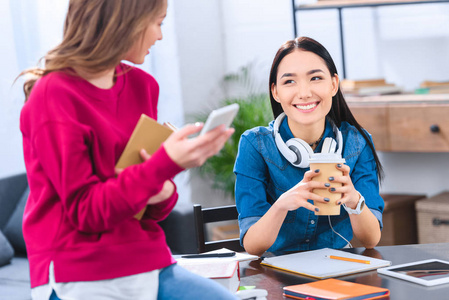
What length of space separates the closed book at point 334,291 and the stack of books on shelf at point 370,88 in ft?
7.26

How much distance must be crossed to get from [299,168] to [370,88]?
5.55 feet

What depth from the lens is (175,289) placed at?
1.10 m

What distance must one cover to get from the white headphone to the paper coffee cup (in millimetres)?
291

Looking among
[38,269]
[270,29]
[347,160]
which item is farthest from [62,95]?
[270,29]

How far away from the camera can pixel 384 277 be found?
1429 millimetres

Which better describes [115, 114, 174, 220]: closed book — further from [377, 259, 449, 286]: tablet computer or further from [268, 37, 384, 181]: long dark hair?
[268, 37, 384, 181]: long dark hair

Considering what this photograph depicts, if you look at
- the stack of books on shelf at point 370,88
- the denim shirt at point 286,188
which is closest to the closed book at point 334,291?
the denim shirt at point 286,188

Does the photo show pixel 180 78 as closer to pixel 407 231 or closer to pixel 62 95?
pixel 407 231

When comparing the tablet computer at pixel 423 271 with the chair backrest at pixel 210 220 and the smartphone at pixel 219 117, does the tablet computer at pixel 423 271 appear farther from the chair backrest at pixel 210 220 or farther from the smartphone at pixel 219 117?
the chair backrest at pixel 210 220

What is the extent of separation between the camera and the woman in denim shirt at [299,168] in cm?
185

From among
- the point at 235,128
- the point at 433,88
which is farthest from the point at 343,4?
the point at 235,128

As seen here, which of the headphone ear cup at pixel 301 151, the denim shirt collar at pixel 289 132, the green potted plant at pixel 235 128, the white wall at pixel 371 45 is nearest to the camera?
the headphone ear cup at pixel 301 151

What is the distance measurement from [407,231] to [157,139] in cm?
267

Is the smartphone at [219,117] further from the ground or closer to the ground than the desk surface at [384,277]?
further from the ground
